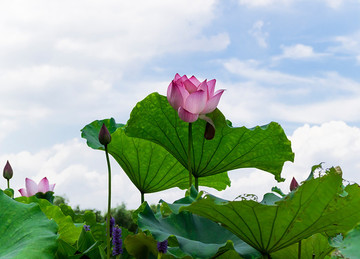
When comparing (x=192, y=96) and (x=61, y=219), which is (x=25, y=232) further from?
(x=192, y=96)

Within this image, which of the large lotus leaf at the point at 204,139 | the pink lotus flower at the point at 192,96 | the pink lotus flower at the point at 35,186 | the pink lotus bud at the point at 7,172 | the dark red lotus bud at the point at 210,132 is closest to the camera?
the pink lotus flower at the point at 192,96

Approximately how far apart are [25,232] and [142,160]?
3.05 feet

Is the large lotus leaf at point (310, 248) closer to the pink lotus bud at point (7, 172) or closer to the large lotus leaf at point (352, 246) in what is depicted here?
the large lotus leaf at point (352, 246)

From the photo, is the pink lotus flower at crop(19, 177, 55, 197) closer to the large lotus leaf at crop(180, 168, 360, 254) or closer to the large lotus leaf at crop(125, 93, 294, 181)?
the large lotus leaf at crop(125, 93, 294, 181)

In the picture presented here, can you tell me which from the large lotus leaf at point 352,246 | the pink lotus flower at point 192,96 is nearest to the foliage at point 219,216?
the large lotus leaf at point 352,246

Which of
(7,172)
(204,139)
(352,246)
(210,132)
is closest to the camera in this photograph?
(352,246)

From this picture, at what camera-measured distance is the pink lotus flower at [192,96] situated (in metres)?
1.46

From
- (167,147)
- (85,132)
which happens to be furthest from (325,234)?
(85,132)

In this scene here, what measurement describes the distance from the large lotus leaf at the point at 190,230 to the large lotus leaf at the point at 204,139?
1.91 feet

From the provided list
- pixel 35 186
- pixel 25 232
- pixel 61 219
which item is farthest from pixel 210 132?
pixel 35 186

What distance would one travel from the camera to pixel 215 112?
166 cm

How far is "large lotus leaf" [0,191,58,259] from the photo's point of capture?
3.31 ft

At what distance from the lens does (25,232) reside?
1.10m

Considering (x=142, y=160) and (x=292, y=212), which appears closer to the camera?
(x=292, y=212)
